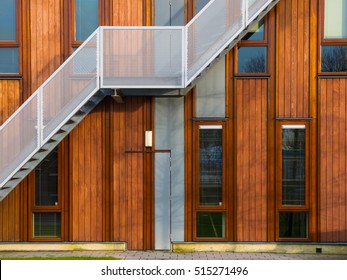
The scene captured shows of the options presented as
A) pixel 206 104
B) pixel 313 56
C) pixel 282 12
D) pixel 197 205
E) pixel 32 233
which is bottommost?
pixel 32 233

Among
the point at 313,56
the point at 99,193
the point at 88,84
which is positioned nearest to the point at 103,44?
the point at 88,84

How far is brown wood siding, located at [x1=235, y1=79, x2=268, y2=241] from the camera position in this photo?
33.3 ft

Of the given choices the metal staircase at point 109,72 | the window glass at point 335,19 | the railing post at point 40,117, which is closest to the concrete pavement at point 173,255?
the metal staircase at point 109,72

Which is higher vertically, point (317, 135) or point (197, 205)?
point (317, 135)

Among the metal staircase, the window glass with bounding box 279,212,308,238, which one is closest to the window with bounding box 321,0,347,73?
the metal staircase

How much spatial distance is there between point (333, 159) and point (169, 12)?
5714 mm

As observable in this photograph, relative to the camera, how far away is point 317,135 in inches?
401

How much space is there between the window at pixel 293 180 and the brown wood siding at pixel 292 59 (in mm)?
517

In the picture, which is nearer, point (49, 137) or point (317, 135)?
point (49, 137)

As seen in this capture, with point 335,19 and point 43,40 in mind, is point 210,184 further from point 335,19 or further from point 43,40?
point 43,40

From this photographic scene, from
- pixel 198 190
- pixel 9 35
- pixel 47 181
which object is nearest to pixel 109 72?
pixel 9 35

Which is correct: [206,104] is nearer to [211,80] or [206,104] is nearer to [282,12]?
[211,80]

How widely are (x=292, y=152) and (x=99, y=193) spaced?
5128 millimetres

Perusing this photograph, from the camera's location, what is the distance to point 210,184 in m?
10.2
